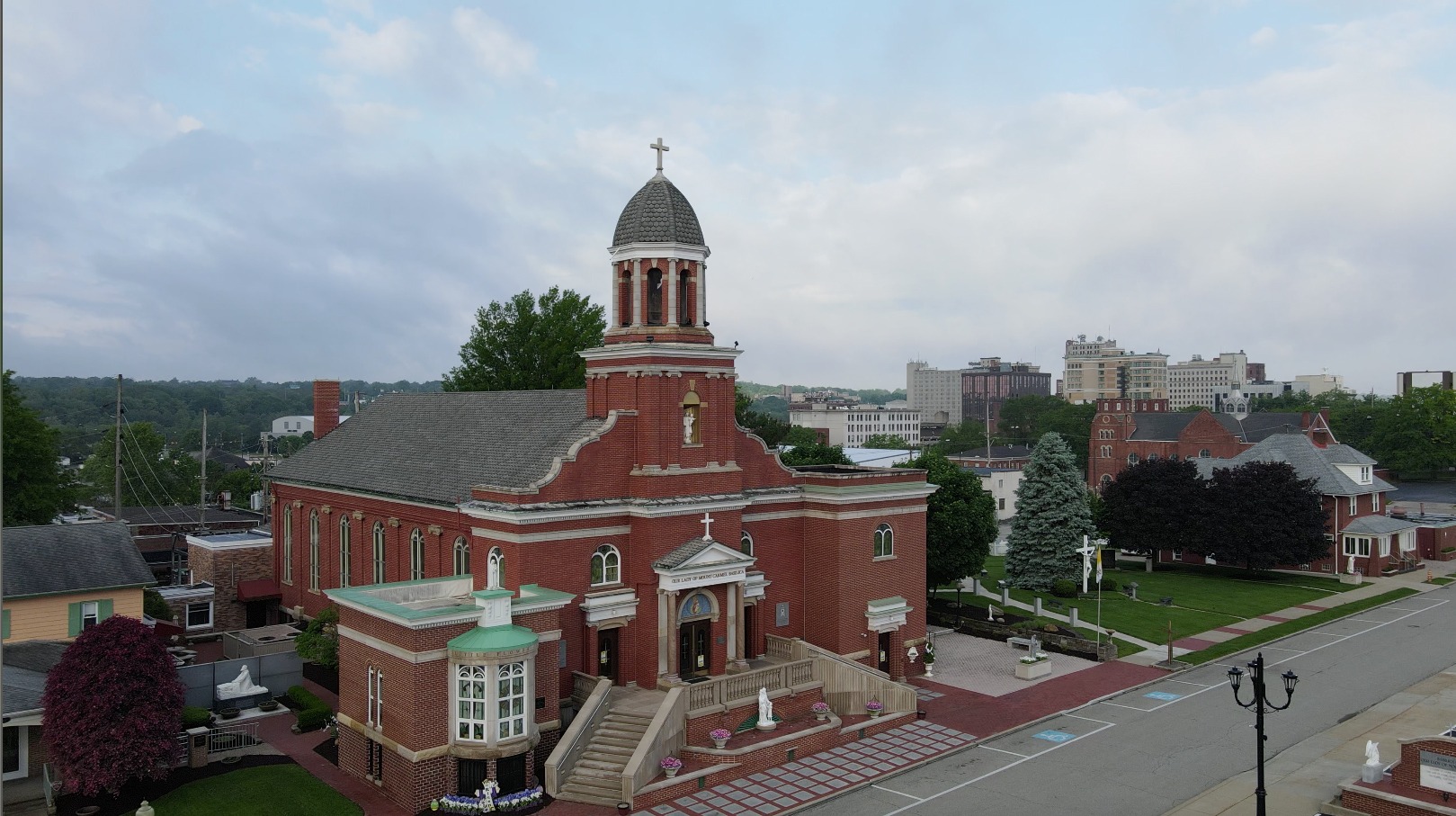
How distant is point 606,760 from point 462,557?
1003cm

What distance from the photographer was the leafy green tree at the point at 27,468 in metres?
46.0

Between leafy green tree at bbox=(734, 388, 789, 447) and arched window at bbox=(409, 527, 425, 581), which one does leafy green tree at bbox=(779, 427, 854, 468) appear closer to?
leafy green tree at bbox=(734, 388, 789, 447)

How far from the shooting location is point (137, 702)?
78.8ft

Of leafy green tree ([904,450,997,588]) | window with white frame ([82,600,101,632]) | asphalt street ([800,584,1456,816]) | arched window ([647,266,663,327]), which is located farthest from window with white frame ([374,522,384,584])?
leafy green tree ([904,450,997,588])

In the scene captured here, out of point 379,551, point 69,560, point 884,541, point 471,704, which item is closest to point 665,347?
point 884,541

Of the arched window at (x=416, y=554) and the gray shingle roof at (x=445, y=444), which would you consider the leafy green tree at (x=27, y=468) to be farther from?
the arched window at (x=416, y=554)

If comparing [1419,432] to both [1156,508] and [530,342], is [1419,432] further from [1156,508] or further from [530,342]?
[530,342]

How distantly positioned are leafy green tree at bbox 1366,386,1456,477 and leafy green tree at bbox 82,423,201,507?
11898 cm

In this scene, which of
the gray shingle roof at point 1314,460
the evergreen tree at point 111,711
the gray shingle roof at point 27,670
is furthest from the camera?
the gray shingle roof at point 1314,460

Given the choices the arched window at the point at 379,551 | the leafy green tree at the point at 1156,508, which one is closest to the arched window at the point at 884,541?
the arched window at the point at 379,551

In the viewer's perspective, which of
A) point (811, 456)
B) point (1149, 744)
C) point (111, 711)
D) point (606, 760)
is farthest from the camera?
point (811, 456)

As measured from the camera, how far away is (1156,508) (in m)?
59.8

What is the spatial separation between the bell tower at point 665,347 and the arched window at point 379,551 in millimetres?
11878

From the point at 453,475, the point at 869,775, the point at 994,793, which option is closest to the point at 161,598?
the point at 453,475
